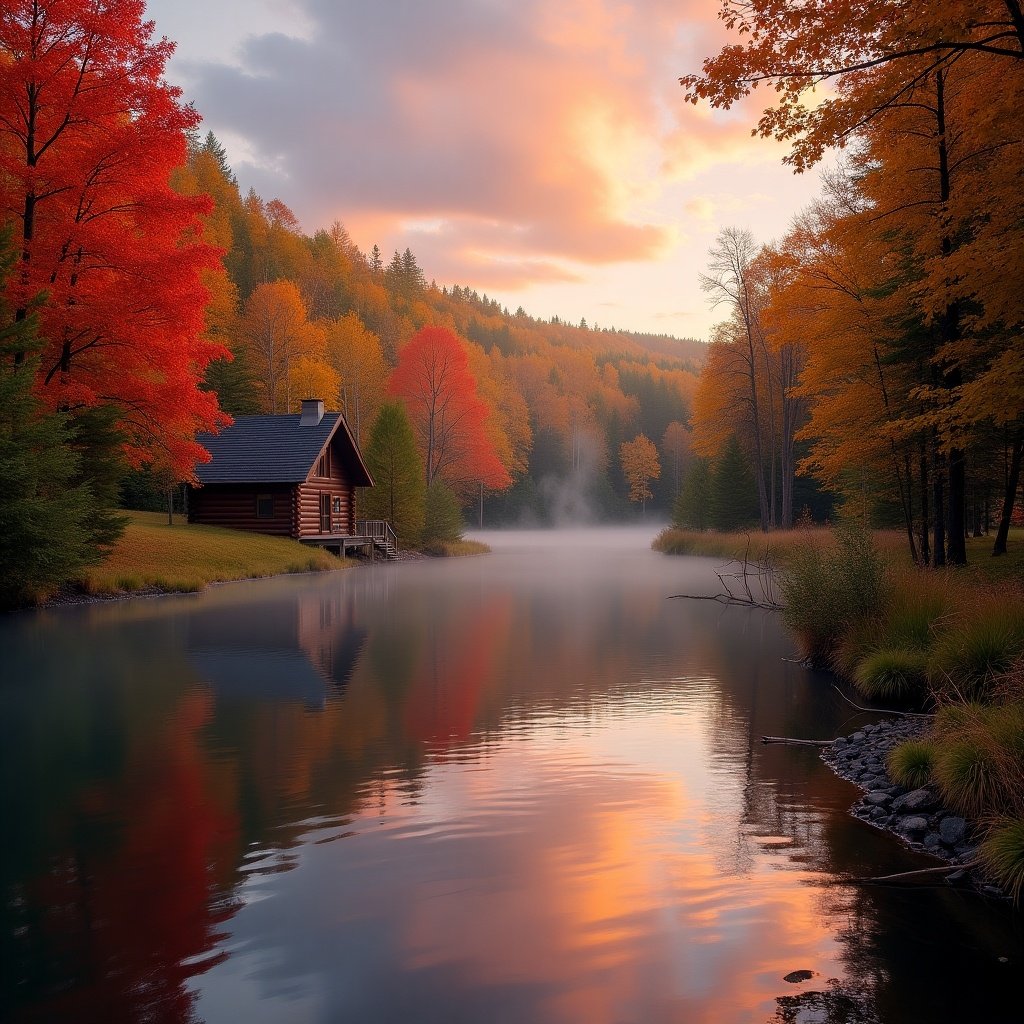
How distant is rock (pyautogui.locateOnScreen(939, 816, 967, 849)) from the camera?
272 inches

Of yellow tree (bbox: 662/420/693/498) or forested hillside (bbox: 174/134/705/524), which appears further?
yellow tree (bbox: 662/420/693/498)

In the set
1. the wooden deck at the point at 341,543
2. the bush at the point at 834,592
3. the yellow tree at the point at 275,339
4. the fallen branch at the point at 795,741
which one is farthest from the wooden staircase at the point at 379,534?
the fallen branch at the point at 795,741

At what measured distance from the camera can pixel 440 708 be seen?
38.9 ft

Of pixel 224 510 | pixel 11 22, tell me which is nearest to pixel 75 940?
pixel 11 22

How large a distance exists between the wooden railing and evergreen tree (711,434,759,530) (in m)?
17.3

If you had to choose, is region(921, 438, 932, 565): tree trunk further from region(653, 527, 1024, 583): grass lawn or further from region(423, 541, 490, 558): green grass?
region(423, 541, 490, 558): green grass

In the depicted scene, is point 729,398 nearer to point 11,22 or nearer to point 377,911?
point 11,22

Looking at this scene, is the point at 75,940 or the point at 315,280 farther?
the point at 315,280

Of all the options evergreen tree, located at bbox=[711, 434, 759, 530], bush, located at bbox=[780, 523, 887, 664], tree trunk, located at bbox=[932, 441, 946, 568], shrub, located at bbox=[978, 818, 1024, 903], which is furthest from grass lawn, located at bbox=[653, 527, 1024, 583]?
shrub, located at bbox=[978, 818, 1024, 903]

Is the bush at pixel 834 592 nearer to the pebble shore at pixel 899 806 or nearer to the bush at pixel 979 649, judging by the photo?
the bush at pixel 979 649

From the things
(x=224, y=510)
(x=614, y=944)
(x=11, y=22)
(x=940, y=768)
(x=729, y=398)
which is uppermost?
(x=11, y=22)

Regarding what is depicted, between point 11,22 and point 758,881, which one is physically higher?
point 11,22

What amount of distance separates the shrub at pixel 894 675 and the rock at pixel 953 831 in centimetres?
458

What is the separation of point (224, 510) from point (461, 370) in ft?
78.6
